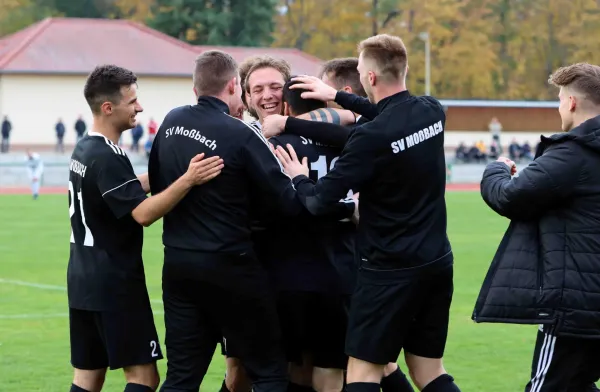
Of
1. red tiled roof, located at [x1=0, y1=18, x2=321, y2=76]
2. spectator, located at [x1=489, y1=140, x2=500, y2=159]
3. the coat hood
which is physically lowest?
spectator, located at [x1=489, y1=140, x2=500, y2=159]

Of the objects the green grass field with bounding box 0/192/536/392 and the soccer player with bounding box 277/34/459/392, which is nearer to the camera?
the soccer player with bounding box 277/34/459/392

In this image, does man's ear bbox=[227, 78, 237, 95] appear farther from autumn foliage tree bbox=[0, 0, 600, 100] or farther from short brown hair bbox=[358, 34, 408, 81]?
autumn foliage tree bbox=[0, 0, 600, 100]

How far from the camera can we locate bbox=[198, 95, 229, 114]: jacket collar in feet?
19.9

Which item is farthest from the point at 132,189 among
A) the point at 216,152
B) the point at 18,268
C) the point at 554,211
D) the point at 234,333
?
the point at 18,268

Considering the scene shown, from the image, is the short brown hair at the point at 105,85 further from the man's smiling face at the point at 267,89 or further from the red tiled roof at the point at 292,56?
the red tiled roof at the point at 292,56

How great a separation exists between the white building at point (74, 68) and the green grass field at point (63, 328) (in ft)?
122

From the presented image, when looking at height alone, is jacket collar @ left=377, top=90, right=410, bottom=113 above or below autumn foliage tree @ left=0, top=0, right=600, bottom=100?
above

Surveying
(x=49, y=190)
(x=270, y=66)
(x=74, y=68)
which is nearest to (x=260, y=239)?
(x=270, y=66)

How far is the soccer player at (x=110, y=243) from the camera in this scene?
6020 mm

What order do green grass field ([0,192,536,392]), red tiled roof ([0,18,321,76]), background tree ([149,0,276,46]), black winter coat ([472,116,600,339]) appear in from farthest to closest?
background tree ([149,0,276,46]) → red tiled roof ([0,18,321,76]) → green grass field ([0,192,536,392]) → black winter coat ([472,116,600,339])

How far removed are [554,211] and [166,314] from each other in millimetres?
2208

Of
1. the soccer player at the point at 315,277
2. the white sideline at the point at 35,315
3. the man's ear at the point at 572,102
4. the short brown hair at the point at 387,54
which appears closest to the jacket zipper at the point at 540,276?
the man's ear at the point at 572,102

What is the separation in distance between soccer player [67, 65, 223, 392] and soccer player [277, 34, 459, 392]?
80 cm

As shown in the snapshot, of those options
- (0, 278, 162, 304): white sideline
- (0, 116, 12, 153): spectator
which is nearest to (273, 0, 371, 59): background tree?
(0, 116, 12, 153): spectator
